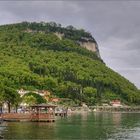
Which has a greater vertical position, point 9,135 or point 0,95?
point 0,95

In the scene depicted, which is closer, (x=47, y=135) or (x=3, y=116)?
(x=47, y=135)

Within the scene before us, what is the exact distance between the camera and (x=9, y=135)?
72.0 metres

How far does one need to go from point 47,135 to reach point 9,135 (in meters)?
5.93

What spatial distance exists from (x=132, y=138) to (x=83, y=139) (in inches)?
368

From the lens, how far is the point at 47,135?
2943 inches

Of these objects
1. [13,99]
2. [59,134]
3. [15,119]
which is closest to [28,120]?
[15,119]

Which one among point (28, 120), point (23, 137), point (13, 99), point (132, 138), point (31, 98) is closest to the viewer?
point (23, 137)

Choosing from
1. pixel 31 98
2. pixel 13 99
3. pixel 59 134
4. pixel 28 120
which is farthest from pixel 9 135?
pixel 31 98

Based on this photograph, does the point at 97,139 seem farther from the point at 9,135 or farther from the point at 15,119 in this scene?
the point at 15,119

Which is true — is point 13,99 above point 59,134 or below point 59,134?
above

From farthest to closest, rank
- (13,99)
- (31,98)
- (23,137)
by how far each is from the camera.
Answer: (31,98) < (13,99) < (23,137)

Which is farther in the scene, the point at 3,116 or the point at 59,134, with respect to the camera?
the point at 3,116

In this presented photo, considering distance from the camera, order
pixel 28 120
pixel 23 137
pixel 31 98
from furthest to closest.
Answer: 1. pixel 31 98
2. pixel 28 120
3. pixel 23 137

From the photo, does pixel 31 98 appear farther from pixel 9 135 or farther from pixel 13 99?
pixel 9 135
